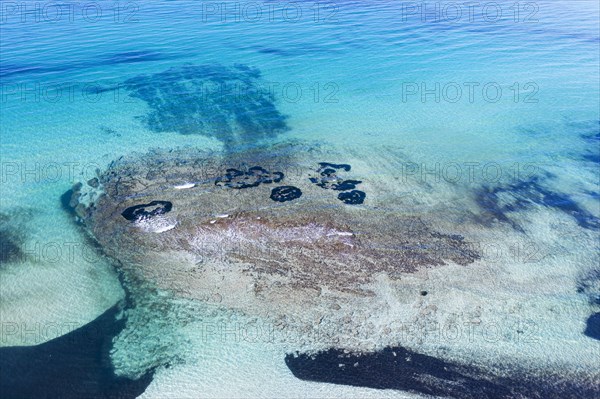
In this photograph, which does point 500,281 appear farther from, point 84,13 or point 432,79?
point 84,13

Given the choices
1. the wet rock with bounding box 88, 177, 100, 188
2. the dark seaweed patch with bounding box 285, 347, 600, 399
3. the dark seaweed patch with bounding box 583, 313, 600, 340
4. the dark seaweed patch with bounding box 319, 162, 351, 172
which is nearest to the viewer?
the dark seaweed patch with bounding box 285, 347, 600, 399

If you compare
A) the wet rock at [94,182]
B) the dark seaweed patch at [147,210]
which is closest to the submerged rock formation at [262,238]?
the dark seaweed patch at [147,210]

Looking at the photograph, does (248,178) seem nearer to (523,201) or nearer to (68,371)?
(68,371)

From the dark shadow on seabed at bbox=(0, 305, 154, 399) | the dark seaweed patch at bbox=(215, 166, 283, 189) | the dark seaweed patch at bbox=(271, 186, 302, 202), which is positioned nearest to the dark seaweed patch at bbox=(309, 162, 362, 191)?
the dark seaweed patch at bbox=(271, 186, 302, 202)

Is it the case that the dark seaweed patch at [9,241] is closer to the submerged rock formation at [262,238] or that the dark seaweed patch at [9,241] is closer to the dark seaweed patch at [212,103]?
the submerged rock formation at [262,238]

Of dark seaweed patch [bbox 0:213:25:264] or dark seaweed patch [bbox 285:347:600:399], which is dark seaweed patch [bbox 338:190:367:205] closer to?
dark seaweed patch [bbox 285:347:600:399]
